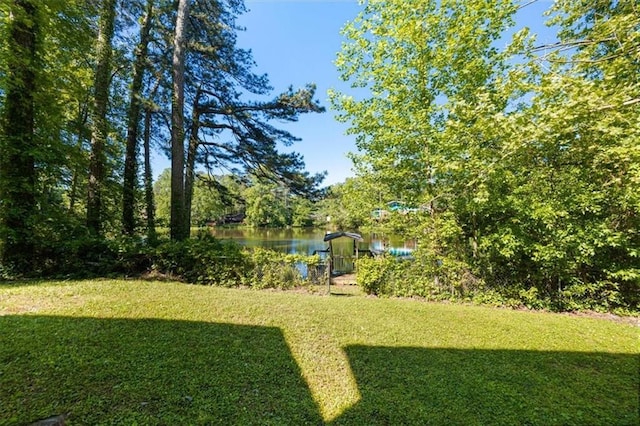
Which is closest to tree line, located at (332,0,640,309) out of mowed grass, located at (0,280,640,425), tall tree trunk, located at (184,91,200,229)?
mowed grass, located at (0,280,640,425)

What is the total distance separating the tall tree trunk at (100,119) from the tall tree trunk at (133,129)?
0.82m

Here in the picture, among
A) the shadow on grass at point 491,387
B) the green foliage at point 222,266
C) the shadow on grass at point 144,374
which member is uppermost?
the green foliage at point 222,266

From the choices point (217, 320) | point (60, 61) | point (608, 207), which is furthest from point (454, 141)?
point (60, 61)

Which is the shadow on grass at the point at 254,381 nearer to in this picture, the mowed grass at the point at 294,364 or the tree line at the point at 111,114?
the mowed grass at the point at 294,364

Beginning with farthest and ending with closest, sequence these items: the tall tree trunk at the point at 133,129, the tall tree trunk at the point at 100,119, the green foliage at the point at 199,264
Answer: the tall tree trunk at the point at 133,129 < the tall tree trunk at the point at 100,119 < the green foliage at the point at 199,264

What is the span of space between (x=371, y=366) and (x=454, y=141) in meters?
4.68

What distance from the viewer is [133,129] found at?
843cm

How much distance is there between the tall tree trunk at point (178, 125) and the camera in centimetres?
748

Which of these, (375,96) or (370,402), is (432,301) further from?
(375,96)

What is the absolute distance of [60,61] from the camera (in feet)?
21.9

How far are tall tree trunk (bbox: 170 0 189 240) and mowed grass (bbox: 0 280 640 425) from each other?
3323 millimetres

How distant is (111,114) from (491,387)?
38.7 ft

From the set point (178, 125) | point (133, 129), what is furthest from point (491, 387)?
point (133, 129)

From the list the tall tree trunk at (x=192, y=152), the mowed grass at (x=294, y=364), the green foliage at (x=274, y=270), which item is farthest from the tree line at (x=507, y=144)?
the tall tree trunk at (x=192, y=152)
